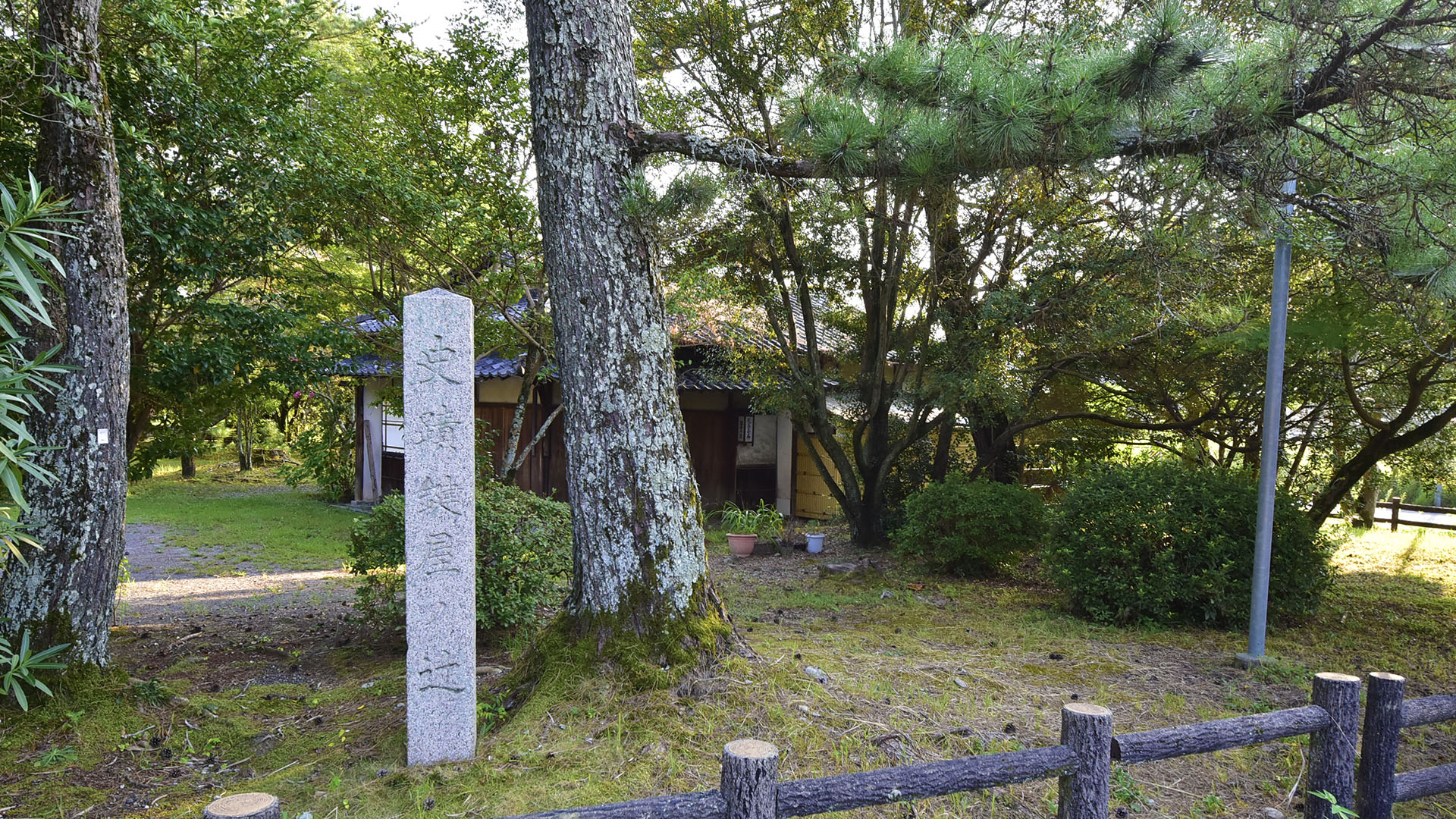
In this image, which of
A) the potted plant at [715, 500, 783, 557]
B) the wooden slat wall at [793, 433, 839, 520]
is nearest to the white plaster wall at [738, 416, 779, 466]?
the wooden slat wall at [793, 433, 839, 520]

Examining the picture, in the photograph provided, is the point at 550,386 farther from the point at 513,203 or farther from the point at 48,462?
the point at 48,462

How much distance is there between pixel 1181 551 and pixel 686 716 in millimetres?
4671

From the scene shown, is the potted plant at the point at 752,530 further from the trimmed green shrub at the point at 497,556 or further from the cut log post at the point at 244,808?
the cut log post at the point at 244,808

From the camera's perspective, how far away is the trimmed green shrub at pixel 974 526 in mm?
8648

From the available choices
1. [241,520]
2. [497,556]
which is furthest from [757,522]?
[241,520]

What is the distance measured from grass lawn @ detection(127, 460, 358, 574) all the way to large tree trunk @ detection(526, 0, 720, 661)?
7.52 m

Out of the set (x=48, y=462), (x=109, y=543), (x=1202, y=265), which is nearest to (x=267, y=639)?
(x=109, y=543)

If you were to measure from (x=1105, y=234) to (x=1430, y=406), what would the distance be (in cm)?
409

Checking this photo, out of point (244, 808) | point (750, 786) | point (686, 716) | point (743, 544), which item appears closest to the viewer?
point (244, 808)

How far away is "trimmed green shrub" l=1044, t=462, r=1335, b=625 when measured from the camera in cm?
634

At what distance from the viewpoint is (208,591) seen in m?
8.70

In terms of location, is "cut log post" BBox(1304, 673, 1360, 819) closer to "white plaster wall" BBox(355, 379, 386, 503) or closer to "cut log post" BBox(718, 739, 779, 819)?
"cut log post" BBox(718, 739, 779, 819)

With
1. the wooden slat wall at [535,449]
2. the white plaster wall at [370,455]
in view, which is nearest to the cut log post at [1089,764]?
the wooden slat wall at [535,449]

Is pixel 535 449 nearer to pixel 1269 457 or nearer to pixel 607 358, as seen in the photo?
pixel 607 358
